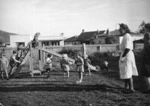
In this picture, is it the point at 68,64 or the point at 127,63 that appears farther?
the point at 68,64

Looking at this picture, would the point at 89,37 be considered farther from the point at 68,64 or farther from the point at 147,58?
the point at 147,58

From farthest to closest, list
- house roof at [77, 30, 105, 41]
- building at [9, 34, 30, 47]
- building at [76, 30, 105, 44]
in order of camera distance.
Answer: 1. house roof at [77, 30, 105, 41]
2. building at [76, 30, 105, 44]
3. building at [9, 34, 30, 47]

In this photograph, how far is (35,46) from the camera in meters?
11.1

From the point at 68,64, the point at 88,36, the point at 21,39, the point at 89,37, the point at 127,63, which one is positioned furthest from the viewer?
→ the point at 88,36

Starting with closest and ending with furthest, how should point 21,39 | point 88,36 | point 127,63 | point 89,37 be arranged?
point 127,63
point 21,39
point 89,37
point 88,36

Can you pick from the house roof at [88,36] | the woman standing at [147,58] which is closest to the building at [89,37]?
the house roof at [88,36]

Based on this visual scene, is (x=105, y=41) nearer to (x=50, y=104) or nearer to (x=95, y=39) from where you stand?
(x=95, y=39)

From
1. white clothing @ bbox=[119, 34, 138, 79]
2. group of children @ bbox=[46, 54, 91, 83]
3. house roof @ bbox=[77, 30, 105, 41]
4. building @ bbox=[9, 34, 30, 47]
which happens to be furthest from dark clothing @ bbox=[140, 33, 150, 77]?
house roof @ bbox=[77, 30, 105, 41]

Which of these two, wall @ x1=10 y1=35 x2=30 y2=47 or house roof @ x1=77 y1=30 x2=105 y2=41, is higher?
house roof @ x1=77 y1=30 x2=105 y2=41

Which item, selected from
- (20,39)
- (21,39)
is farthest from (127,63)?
(20,39)

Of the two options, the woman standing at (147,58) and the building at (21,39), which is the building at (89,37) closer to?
the building at (21,39)

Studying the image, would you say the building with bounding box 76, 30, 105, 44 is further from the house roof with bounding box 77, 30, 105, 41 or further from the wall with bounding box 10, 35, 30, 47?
the wall with bounding box 10, 35, 30, 47

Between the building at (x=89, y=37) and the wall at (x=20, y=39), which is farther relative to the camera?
the building at (x=89, y=37)

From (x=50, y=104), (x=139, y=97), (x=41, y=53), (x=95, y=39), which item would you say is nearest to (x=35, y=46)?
Answer: (x=41, y=53)
